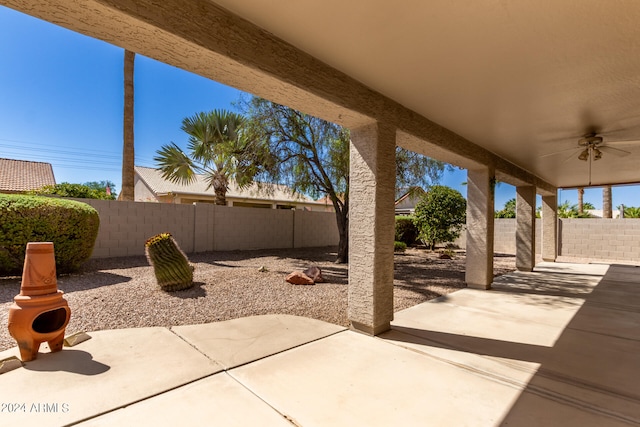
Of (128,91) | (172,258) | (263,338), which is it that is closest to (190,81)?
(128,91)

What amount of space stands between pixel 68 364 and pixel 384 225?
341cm

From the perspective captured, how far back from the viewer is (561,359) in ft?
10.6

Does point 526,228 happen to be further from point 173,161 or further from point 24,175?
point 24,175

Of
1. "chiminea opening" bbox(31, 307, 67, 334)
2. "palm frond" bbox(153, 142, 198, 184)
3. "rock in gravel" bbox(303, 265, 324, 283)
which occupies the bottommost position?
"rock in gravel" bbox(303, 265, 324, 283)

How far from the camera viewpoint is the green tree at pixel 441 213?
42.8 ft

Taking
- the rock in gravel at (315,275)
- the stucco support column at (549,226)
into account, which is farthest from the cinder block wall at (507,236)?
the rock in gravel at (315,275)

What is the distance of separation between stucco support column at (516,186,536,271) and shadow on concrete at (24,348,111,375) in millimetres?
10126

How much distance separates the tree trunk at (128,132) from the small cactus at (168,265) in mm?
5672

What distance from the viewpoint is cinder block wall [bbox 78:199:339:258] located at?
28.4 ft

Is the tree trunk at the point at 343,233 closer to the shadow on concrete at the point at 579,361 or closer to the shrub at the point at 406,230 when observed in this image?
the shadow on concrete at the point at 579,361

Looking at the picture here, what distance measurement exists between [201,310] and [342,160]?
5281mm

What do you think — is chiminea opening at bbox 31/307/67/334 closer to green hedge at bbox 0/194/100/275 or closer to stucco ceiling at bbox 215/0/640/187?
stucco ceiling at bbox 215/0/640/187

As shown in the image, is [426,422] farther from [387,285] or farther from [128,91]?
[128,91]

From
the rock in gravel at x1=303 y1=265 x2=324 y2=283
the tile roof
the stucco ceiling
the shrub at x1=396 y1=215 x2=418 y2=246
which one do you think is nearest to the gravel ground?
the rock in gravel at x1=303 y1=265 x2=324 y2=283
